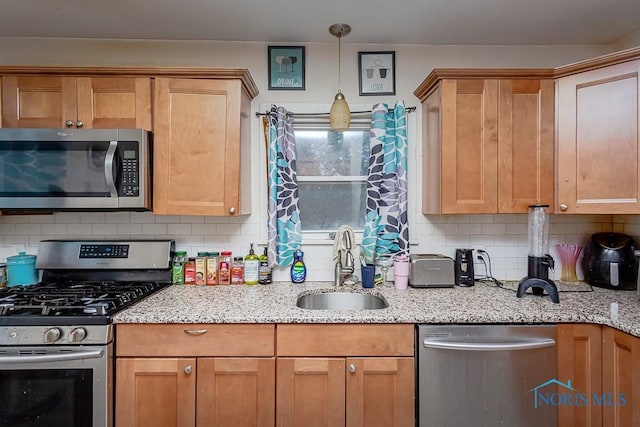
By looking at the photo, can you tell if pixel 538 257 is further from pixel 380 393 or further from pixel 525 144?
pixel 380 393

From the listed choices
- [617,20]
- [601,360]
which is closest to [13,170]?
[601,360]

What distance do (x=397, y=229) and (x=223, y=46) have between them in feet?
5.39

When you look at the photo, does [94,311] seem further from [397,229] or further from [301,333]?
[397,229]

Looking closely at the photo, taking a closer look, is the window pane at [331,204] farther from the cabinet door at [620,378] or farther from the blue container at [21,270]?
the blue container at [21,270]

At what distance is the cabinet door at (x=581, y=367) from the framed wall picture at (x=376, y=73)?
164 cm

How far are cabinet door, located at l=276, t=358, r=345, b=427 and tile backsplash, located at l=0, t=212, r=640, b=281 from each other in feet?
2.41

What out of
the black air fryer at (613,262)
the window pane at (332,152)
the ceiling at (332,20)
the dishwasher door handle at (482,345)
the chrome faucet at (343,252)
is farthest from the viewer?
the window pane at (332,152)

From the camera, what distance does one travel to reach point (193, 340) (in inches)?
56.8

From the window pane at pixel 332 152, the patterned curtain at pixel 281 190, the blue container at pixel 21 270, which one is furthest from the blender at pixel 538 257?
the blue container at pixel 21 270

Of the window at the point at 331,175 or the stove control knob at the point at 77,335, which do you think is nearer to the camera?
the stove control knob at the point at 77,335

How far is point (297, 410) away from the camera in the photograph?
4.68ft

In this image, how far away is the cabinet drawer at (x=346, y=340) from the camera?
144cm

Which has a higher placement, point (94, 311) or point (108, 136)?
point (108, 136)

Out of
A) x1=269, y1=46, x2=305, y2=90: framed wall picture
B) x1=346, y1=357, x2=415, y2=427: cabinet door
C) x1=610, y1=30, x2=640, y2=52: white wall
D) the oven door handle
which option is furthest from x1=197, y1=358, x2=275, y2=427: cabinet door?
x1=610, y1=30, x2=640, y2=52: white wall
